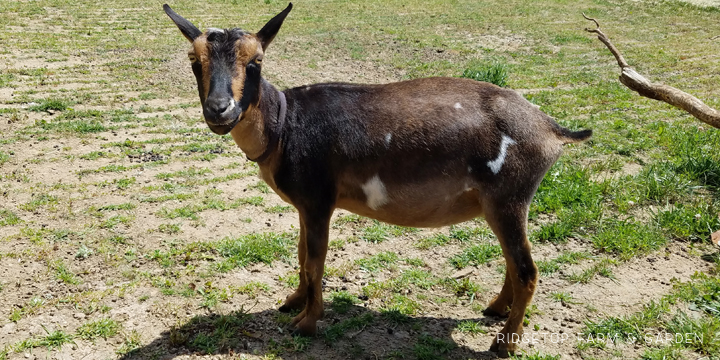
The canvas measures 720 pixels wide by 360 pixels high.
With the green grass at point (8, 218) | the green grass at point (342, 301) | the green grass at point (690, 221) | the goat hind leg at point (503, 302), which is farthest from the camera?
the green grass at point (690, 221)

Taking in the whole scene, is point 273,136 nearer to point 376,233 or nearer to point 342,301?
point 342,301

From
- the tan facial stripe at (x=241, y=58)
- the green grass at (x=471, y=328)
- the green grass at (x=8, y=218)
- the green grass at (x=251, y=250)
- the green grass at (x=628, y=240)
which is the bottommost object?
the green grass at (x=471, y=328)

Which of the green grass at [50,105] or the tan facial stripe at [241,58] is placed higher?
the tan facial stripe at [241,58]

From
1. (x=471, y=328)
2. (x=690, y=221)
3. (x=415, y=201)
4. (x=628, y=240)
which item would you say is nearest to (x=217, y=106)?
(x=415, y=201)

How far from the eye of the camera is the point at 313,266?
15.5 feet

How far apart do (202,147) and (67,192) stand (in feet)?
6.60

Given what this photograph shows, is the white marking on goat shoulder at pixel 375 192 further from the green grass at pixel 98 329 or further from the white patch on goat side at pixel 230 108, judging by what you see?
the green grass at pixel 98 329

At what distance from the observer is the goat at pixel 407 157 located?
4.51 m

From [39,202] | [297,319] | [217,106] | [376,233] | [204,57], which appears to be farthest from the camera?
[39,202]

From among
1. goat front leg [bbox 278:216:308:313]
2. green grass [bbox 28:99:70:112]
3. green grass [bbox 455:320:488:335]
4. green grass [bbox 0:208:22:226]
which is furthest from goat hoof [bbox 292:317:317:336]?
green grass [bbox 28:99:70:112]

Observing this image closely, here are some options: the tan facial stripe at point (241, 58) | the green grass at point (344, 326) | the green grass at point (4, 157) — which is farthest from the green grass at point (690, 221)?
the green grass at point (4, 157)

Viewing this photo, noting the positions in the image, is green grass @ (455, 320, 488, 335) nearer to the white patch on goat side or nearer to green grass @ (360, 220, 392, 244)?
green grass @ (360, 220, 392, 244)

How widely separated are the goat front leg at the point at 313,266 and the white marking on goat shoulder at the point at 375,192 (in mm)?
345

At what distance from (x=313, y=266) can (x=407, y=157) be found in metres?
1.16
